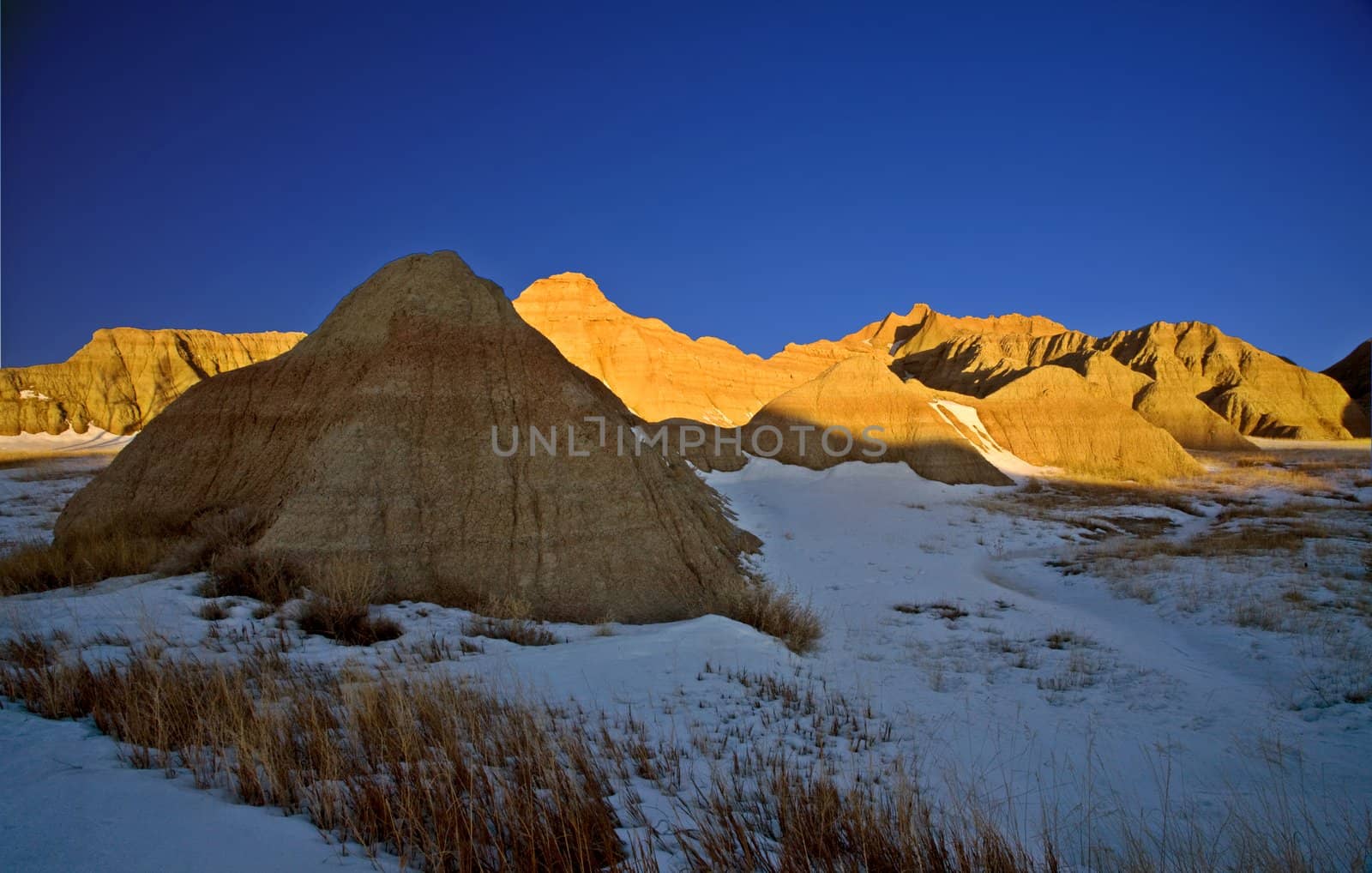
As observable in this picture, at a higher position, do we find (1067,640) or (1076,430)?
(1076,430)

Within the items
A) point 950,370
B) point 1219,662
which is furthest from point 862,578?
point 950,370

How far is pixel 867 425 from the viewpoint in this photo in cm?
3431

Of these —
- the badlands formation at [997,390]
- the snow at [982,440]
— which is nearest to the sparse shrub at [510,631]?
the badlands formation at [997,390]

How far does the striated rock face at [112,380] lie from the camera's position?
203ft

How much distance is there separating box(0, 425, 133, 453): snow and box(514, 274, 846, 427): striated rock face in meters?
40.5

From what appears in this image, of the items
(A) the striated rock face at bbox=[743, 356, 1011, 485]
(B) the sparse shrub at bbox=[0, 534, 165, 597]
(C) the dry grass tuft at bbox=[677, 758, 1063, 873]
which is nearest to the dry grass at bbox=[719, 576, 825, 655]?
(C) the dry grass tuft at bbox=[677, 758, 1063, 873]

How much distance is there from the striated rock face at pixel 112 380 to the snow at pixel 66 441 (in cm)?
89

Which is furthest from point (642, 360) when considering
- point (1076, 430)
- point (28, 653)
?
point (28, 653)

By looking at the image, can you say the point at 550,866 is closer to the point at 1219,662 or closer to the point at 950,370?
the point at 1219,662

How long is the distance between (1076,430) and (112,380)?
88135 millimetres

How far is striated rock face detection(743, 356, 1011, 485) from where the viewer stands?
31312 millimetres

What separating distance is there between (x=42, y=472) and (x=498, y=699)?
36.7 metres

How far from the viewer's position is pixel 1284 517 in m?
19.0

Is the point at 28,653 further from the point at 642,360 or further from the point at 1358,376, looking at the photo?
the point at 1358,376
